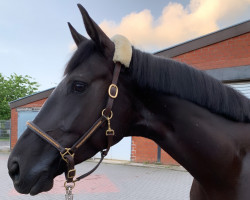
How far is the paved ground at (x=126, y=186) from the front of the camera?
18.0 ft

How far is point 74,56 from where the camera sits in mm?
1436

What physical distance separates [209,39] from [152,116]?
7.26 m

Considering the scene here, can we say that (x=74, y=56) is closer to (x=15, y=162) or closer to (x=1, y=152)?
(x=15, y=162)

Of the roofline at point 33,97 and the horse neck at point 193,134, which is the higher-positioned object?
the roofline at point 33,97

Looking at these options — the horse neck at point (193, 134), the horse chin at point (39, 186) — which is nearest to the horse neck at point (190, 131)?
the horse neck at point (193, 134)

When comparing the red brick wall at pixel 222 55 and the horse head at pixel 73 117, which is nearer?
the horse head at pixel 73 117

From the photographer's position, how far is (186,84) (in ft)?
4.55

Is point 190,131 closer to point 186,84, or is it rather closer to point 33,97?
point 186,84

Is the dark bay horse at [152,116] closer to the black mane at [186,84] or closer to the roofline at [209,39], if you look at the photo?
the black mane at [186,84]

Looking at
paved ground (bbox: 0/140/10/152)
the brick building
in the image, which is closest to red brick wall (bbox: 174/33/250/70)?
the brick building

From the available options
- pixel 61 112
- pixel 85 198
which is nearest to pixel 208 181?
pixel 61 112

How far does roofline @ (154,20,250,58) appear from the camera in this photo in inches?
281

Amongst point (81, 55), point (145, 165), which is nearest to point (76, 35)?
point (81, 55)

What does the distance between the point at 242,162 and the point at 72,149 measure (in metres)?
1.08
